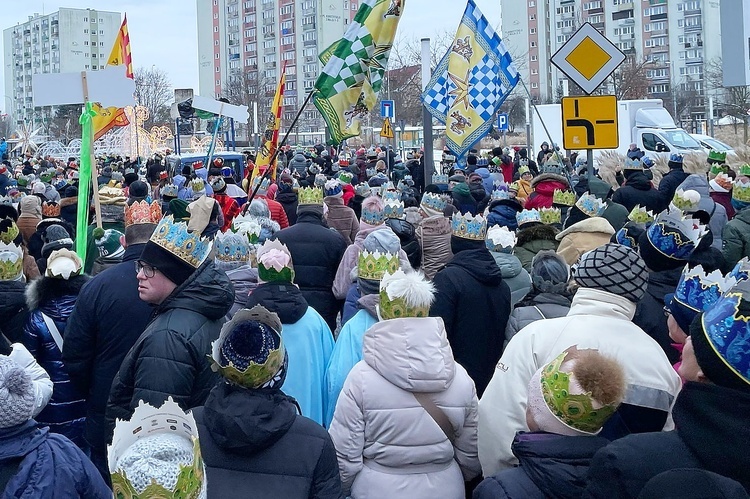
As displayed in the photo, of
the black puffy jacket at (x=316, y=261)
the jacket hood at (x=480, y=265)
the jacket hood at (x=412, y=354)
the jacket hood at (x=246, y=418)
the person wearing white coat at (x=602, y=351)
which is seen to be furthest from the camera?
the black puffy jacket at (x=316, y=261)

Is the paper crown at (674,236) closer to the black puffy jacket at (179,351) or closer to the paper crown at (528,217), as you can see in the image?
the black puffy jacket at (179,351)

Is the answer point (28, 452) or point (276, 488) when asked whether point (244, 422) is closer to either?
point (276, 488)

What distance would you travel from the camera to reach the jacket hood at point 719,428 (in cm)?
241

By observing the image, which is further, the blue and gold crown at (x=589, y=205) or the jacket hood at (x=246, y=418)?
the blue and gold crown at (x=589, y=205)

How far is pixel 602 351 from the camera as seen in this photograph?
3.79 m

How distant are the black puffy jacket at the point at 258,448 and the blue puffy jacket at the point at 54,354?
247 centimetres

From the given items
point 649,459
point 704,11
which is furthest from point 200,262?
point 704,11

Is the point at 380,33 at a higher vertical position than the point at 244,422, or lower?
higher

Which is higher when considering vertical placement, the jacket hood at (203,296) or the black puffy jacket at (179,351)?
the jacket hood at (203,296)

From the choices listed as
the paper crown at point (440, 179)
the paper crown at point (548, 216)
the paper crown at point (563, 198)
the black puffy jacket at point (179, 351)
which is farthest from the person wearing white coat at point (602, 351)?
the paper crown at point (440, 179)

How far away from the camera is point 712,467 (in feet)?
8.06

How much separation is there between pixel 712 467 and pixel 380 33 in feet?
27.4

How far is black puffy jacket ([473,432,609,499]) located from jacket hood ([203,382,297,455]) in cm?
79

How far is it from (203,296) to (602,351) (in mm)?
1882
